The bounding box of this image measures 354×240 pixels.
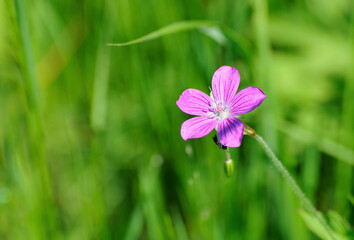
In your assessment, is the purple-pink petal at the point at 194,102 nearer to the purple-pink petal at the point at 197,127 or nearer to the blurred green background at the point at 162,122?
the purple-pink petal at the point at 197,127

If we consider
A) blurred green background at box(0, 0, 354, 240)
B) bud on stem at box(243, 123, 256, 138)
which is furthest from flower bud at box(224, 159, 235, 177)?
blurred green background at box(0, 0, 354, 240)

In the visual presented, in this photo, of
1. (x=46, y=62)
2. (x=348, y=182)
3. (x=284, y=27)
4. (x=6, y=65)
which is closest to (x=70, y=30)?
(x=46, y=62)

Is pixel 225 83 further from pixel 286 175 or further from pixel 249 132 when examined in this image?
pixel 286 175

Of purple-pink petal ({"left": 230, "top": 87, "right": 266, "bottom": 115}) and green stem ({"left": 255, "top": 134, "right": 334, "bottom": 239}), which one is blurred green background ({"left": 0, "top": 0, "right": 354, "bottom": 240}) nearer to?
green stem ({"left": 255, "top": 134, "right": 334, "bottom": 239})

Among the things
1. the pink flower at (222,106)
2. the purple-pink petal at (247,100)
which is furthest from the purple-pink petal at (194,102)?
the purple-pink petal at (247,100)

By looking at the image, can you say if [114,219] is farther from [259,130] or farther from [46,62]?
[46,62]

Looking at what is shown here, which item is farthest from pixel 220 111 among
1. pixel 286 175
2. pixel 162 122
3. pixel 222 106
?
pixel 162 122

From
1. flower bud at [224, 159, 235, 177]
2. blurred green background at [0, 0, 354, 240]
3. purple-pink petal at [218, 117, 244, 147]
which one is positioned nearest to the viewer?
purple-pink petal at [218, 117, 244, 147]

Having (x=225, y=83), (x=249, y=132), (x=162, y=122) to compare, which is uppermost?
(x=225, y=83)
